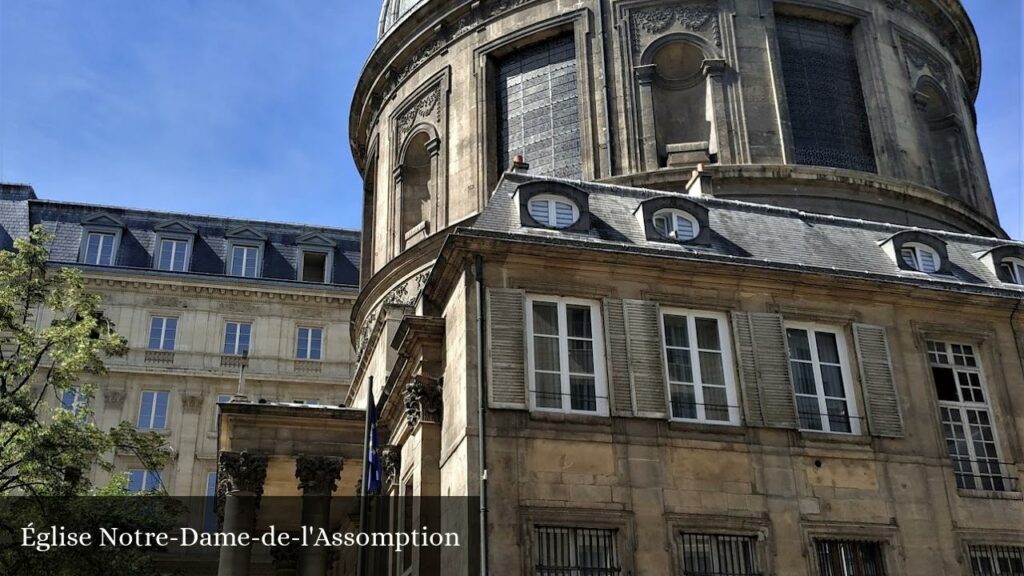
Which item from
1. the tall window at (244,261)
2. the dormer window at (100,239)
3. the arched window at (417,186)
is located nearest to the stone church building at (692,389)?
the arched window at (417,186)

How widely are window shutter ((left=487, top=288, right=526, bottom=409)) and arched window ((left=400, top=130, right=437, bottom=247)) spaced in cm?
1409

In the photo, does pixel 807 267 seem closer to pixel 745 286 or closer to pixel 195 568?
pixel 745 286

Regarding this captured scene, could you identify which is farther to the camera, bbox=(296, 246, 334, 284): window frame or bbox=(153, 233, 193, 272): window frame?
bbox=(296, 246, 334, 284): window frame

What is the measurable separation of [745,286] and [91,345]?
13.7m

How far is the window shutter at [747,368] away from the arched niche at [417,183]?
1452cm

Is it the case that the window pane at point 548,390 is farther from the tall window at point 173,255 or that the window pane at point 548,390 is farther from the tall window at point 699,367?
the tall window at point 173,255

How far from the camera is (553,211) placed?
789 inches

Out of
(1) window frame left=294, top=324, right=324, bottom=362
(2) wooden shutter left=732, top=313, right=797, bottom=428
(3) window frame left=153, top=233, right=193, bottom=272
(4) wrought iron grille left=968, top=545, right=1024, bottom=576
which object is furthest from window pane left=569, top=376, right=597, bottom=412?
(3) window frame left=153, top=233, right=193, bottom=272

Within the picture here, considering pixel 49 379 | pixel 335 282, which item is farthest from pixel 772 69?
pixel 335 282

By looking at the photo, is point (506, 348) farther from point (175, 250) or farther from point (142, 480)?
point (175, 250)

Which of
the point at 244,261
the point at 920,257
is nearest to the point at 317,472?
the point at 920,257

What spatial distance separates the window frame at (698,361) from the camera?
722 inches

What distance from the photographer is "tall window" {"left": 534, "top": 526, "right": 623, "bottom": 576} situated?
16.6 m

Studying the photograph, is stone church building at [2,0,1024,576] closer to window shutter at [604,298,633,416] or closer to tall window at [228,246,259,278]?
window shutter at [604,298,633,416]
